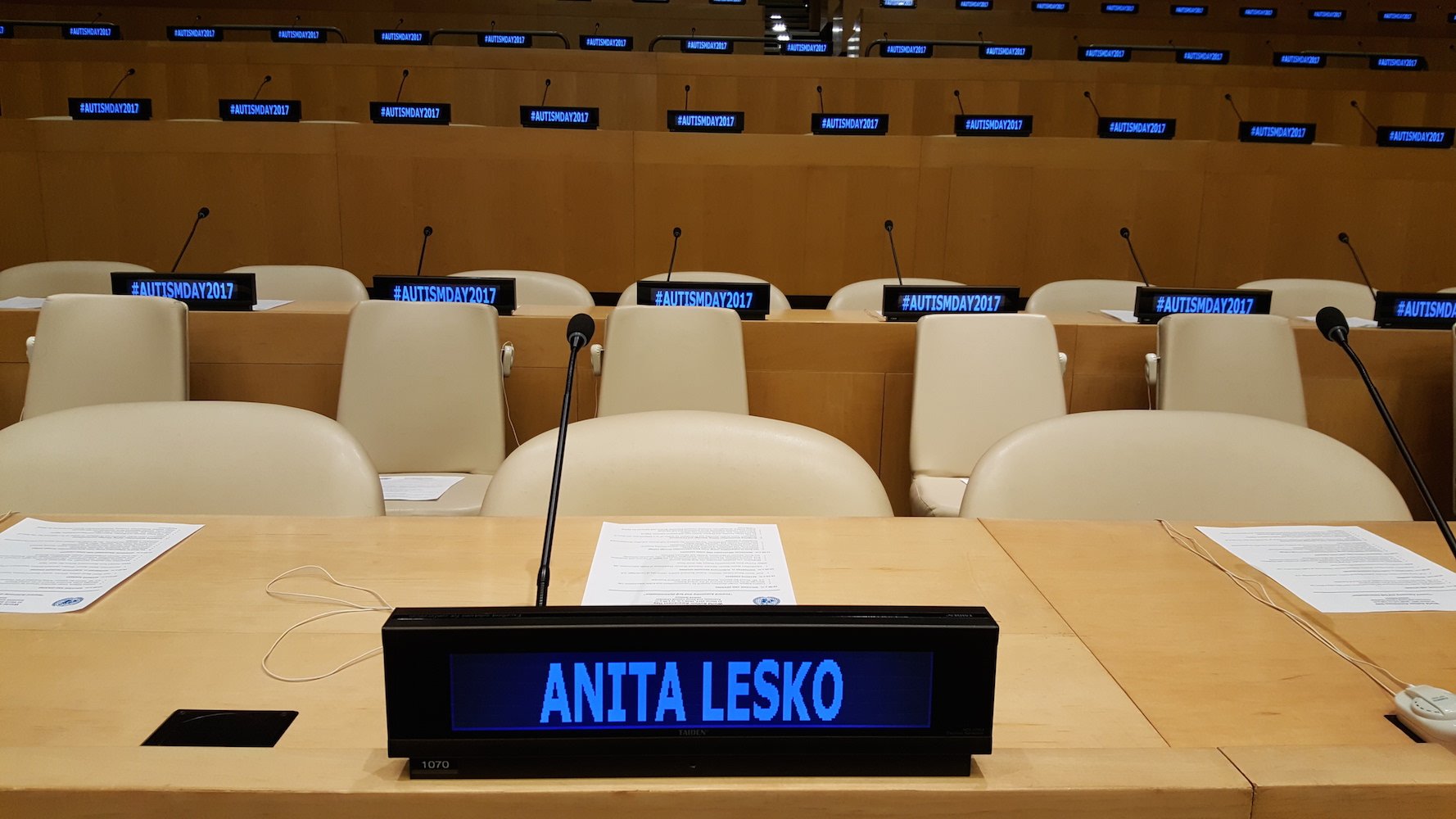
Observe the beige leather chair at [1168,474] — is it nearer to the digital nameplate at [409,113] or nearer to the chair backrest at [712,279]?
the chair backrest at [712,279]

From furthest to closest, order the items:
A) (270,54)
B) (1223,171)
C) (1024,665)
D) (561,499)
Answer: (270,54) < (1223,171) < (561,499) < (1024,665)

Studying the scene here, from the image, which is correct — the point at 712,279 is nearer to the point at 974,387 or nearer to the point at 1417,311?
the point at 974,387

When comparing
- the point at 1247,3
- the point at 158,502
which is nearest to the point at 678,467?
the point at 158,502

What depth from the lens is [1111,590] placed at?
95 centimetres

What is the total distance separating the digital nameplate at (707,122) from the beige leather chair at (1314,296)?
2835mm

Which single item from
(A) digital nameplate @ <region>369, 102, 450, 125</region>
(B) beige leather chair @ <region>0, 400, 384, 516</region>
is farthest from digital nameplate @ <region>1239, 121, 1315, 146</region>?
(B) beige leather chair @ <region>0, 400, 384, 516</region>

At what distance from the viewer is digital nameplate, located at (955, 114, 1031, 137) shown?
5176 mm

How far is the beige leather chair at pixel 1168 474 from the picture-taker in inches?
51.2

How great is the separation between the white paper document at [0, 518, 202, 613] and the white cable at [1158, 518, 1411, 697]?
3.74 feet

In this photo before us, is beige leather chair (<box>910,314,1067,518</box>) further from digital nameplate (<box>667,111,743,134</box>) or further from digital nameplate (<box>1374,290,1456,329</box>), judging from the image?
digital nameplate (<box>667,111,743,134</box>)

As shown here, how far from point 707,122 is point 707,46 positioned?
153 inches

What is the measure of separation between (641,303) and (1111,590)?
6.11ft

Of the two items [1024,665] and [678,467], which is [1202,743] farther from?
[678,467]

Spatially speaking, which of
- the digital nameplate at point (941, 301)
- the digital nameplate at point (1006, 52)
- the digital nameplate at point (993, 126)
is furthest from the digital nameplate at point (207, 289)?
the digital nameplate at point (1006, 52)
